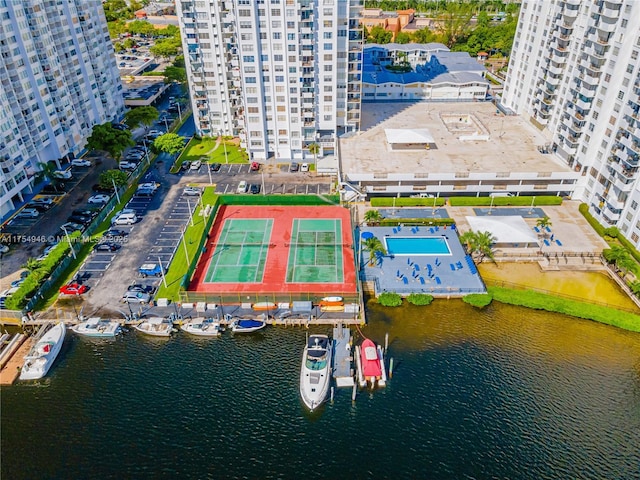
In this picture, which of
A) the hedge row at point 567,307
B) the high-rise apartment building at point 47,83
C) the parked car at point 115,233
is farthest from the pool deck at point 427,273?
the high-rise apartment building at point 47,83

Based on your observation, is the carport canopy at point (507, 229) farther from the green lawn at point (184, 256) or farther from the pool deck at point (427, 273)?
the green lawn at point (184, 256)

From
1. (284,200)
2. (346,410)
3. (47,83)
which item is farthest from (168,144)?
(346,410)

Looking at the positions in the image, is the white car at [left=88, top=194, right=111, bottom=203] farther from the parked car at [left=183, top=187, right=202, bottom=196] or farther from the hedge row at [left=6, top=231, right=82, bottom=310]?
the hedge row at [left=6, top=231, right=82, bottom=310]

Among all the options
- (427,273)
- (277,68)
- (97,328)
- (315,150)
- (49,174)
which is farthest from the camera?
(315,150)

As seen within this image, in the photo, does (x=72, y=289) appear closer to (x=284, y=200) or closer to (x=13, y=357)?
(x=13, y=357)

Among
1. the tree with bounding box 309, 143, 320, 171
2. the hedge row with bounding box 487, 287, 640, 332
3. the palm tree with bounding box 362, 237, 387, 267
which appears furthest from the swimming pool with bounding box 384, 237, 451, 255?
the tree with bounding box 309, 143, 320, 171

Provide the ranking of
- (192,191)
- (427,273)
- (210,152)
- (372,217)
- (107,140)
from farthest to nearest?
(210,152), (107,140), (192,191), (372,217), (427,273)

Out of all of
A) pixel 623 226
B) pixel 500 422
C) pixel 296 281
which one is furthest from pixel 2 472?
pixel 623 226
